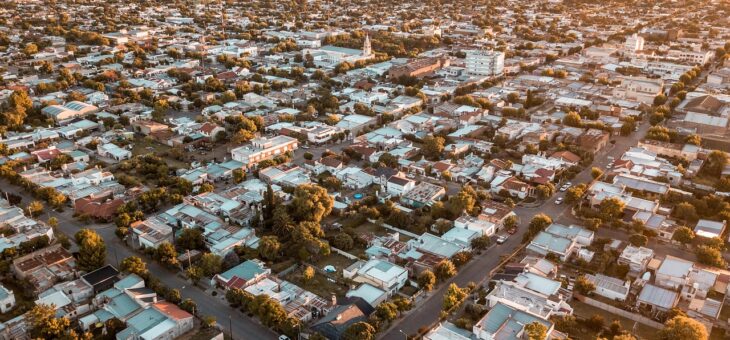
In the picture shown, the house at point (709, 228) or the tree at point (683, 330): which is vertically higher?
the tree at point (683, 330)

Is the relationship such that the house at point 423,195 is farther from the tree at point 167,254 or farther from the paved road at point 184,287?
the tree at point 167,254

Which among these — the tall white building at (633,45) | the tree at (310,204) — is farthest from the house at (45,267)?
the tall white building at (633,45)

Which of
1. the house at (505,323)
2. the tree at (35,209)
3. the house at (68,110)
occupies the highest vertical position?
the house at (68,110)

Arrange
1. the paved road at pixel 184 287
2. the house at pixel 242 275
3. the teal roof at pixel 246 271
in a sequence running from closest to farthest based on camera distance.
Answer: the paved road at pixel 184 287
the house at pixel 242 275
the teal roof at pixel 246 271

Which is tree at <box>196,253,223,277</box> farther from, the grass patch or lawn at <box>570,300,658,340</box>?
lawn at <box>570,300,658,340</box>

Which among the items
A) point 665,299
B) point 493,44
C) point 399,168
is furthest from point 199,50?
point 665,299

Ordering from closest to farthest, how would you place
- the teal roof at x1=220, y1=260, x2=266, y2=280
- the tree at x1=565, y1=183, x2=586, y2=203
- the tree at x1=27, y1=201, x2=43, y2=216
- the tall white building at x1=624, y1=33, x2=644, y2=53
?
the teal roof at x1=220, y1=260, x2=266, y2=280 < the tree at x1=27, y1=201, x2=43, y2=216 < the tree at x1=565, y1=183, x2=586, y2=203 < the tall white building at x1=624, y1=33, x2=644, y2=53

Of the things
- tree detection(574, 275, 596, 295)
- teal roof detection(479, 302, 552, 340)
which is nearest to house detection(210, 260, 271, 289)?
teal roof detection(479, 302, 552, 340)

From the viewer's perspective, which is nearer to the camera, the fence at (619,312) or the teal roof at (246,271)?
the fence at (619,312)
